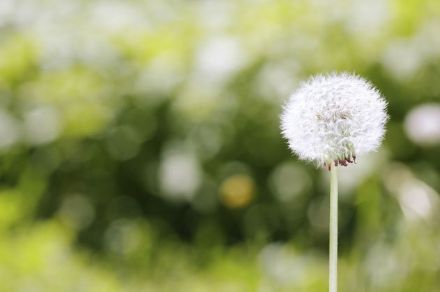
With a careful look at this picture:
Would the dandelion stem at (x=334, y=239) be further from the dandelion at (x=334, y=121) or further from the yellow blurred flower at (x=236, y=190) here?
A: the yellow blurred flower at (x=236, y=190)

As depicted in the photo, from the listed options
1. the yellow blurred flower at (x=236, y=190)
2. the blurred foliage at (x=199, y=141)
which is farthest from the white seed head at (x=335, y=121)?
the yellow blurred flower at (x=236, y=190)

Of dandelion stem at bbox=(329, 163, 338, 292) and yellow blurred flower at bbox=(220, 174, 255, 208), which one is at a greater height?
yellow blurred flower at bbox=(220, 174, 255, 208)

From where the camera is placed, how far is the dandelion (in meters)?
1.10

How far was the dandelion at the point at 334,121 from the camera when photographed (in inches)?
43.4

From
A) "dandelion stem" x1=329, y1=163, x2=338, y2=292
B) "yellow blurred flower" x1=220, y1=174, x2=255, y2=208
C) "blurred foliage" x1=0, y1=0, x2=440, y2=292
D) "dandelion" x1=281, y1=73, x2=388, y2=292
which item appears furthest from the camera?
"yellow blurred flower" x1=220, y1=174, x2=255, y2=208

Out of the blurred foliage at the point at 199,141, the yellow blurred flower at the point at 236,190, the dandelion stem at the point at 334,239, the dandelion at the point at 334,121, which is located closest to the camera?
the dandelion stem at the point at 334,239

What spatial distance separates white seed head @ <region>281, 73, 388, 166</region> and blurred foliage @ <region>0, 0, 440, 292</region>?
2.13 meters

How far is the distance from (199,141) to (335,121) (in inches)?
106

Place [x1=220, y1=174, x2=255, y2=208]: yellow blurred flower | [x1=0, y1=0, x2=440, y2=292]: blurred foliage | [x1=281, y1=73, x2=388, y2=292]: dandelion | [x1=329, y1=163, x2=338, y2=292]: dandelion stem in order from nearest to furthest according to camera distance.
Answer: [x1=329, y1=163, x2=338, y2=292]: dandelion stem
[x1=281, y1=73, x2=388, y2=292]: dandelion
[x1=0, y1=0, x2=440, y2=292]: blurred foliage
[x1=220, y1=174, x2=255, y2=208]: yellow blurred flower

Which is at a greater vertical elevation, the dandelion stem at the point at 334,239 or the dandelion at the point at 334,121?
the dandelion at the point at 334,121

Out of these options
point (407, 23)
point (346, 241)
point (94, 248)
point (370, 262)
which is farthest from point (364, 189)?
point (94, 248)

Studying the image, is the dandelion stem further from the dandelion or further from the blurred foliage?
the blurred foliage

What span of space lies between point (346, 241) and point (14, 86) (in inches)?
68.8

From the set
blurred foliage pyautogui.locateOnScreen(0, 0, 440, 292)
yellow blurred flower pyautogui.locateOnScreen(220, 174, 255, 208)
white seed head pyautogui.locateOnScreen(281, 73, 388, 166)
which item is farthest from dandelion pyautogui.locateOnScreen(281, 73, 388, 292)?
yellow blurred flower pyautogui.locateOnScreen(220, 174, 255, 208)
